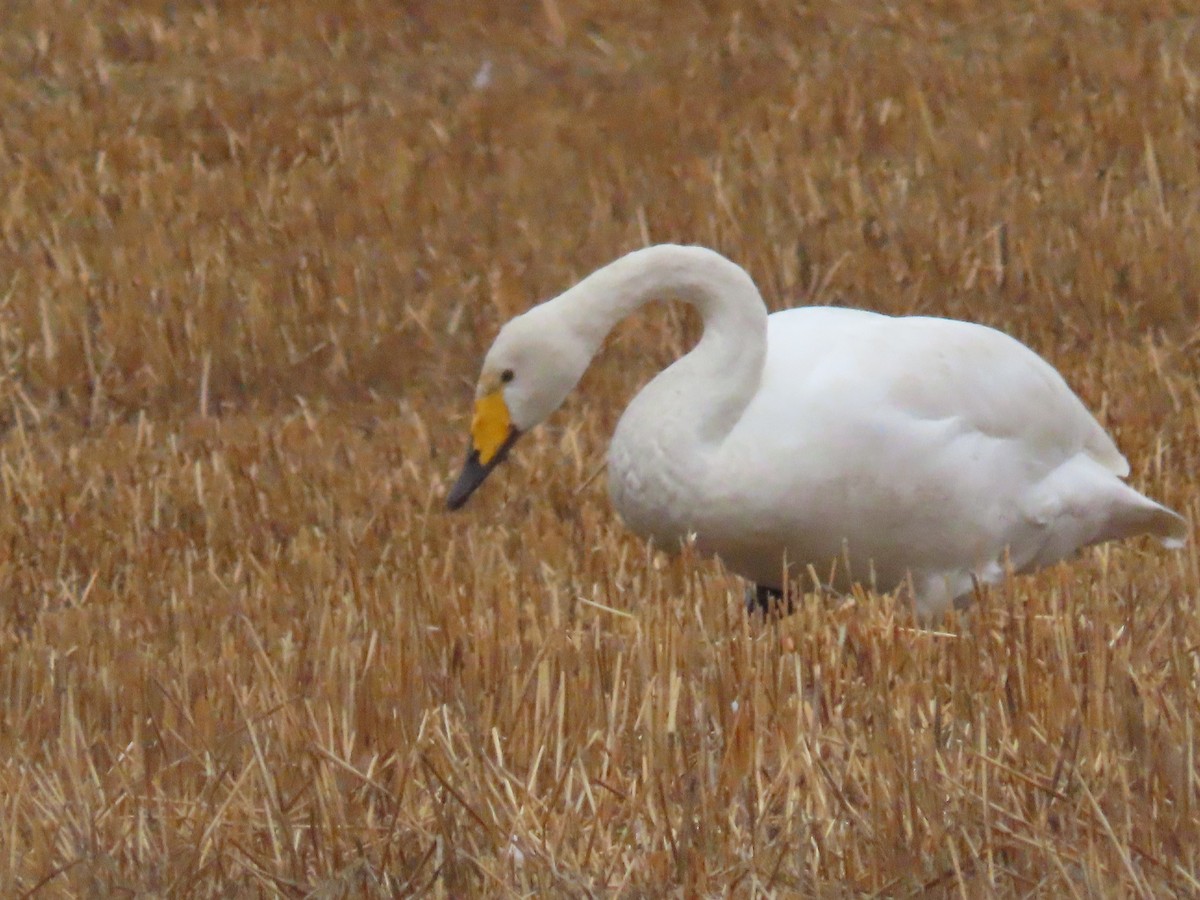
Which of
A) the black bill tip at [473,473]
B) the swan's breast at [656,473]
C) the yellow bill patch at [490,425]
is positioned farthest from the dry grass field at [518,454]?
the yellow bill patch at [490,425]

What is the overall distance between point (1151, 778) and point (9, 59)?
884 centimetres

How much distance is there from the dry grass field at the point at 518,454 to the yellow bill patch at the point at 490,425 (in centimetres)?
34

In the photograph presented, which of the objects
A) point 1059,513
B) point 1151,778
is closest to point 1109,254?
point 1059,513

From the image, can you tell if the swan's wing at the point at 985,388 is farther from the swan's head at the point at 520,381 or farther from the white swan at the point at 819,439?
the swan's head at the point at 520,381

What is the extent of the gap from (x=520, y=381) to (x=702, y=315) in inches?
16.5

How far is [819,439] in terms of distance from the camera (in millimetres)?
4363

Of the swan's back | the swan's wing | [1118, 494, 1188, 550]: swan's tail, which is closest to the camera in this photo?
the swan's back

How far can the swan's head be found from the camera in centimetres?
463

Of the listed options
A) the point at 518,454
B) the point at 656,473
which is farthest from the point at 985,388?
the point at 518,454

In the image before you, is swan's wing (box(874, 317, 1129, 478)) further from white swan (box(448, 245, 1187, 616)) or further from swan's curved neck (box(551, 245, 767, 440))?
swan's curved neck (box(551, 245, 767, 440))

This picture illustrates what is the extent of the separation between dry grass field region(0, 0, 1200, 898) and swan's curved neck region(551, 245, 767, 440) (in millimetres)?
345

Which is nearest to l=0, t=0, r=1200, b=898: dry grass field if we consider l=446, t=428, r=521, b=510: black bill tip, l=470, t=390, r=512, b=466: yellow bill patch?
l=446, t=428, r=521, b=510: black bill tip

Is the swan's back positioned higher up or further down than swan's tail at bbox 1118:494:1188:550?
higher up

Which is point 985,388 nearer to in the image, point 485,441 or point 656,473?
point 656,473
